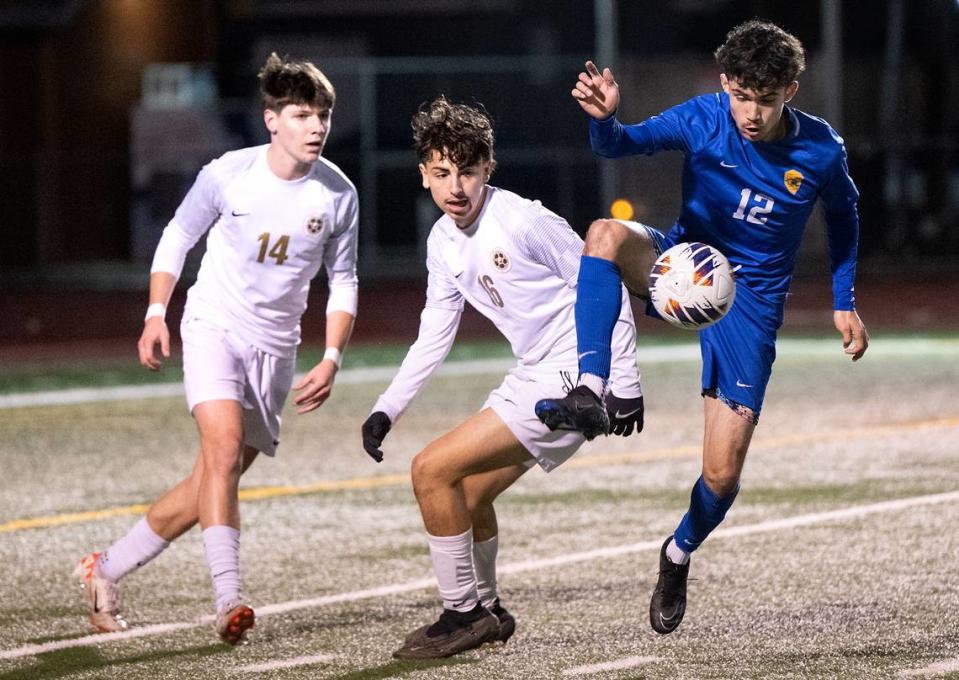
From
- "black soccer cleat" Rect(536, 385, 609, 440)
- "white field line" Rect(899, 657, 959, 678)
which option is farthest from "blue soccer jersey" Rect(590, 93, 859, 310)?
"white field line" Rect(899, 657, 959, 678)

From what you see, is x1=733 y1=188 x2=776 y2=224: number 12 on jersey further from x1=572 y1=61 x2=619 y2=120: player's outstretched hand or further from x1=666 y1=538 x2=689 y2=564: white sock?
x1=666 y1=538 x2=689 y2=564: white sock

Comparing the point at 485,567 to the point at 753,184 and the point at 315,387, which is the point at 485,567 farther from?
the point at 753,184

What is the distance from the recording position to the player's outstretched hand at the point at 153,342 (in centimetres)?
664

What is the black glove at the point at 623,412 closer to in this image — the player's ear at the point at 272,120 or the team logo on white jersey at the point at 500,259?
the team logo on white jersey at the point at 500,259

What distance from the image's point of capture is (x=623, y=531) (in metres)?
8.98

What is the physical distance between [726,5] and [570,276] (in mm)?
33295

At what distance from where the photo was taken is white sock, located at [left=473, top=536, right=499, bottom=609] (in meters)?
6.61

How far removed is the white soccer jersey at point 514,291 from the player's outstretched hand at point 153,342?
868 mm

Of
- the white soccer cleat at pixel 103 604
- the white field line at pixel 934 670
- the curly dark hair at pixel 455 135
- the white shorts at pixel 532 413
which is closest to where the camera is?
the white field line at pixel 934 670

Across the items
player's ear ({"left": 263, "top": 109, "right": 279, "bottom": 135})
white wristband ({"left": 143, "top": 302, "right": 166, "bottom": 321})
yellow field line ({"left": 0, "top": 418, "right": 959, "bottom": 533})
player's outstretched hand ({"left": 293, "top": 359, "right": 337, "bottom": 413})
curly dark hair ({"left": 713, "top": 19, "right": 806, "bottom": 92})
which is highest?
curly dark hair ({"left": 713, "top": 19, "right": 806, "bottom": 92})

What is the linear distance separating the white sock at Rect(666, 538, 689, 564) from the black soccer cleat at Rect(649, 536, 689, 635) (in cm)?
2

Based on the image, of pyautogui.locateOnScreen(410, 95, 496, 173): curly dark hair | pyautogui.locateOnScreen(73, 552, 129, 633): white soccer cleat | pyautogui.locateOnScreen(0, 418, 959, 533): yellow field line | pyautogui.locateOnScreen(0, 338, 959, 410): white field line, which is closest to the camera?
pyautogui.locateOnScreen(410, 95, 496, 173): curly dark hair

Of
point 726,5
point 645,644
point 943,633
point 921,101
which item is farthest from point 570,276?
point 726,5

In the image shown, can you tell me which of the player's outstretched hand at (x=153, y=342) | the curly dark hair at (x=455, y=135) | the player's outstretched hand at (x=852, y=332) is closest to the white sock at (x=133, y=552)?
the player's outstretched hand at (x=153, y=342)
